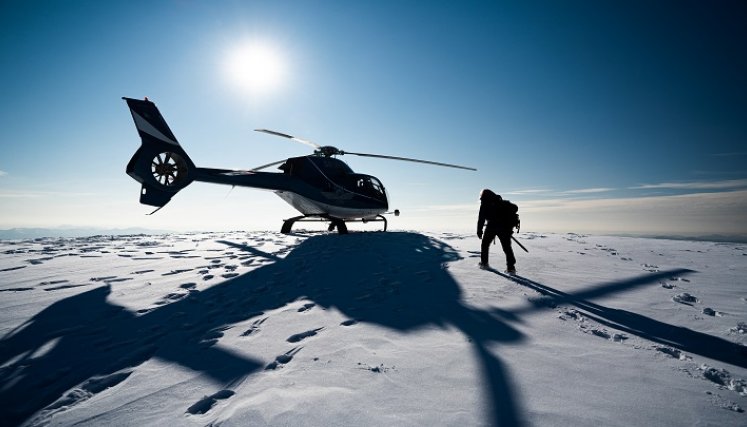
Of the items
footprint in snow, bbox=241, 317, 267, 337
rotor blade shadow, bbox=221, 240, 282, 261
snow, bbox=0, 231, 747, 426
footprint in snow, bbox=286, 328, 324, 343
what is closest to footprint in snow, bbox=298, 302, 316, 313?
snow, bbox=0, 231, 747, 426

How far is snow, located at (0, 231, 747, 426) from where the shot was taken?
6.82 ft

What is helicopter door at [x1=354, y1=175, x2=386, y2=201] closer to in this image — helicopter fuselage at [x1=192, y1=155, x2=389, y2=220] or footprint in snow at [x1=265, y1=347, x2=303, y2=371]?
helicopter fuselage at [x1=192, y1=155, x2=389, y2=220]

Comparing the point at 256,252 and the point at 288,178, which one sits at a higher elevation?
the point at 288,178

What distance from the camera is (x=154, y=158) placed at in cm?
927

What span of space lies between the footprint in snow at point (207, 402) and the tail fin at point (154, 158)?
9.06 m

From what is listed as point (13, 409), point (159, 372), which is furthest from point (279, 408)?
point (13, 409)

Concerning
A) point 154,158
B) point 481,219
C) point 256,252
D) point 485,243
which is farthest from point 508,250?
point 154,158

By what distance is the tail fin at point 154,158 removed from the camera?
9000 mm

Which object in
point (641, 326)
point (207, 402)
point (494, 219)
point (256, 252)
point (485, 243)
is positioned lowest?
point (207, 402)

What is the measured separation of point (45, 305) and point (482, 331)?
6053 mm

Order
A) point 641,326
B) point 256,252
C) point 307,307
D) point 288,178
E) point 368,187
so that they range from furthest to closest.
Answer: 1. point 368,187
2. point 288,178
3. point 256,252
4. point 307,307
5. point 641,326

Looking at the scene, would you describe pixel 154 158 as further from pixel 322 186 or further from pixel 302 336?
pixel 302 336

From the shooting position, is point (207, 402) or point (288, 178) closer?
point (207, 402)

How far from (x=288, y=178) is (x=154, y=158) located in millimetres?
4582
